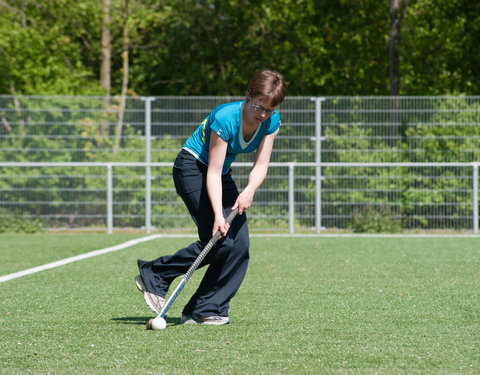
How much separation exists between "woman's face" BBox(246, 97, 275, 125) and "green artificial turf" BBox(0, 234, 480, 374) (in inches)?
47.1

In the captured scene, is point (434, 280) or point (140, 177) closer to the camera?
point (434, 280)

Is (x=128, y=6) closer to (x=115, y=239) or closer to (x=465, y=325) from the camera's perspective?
(x=115, y=239)

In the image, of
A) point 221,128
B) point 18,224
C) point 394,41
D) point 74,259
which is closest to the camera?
point 221,128

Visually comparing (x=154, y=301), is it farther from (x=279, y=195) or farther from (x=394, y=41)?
(x=394, y=41)

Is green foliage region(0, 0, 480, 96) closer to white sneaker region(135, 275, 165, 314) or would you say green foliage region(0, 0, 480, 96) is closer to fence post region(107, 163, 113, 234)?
fence post region(107, 163, 113, 234)

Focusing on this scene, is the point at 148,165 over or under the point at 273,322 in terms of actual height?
over

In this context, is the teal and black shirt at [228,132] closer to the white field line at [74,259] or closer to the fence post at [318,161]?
the white field line at [74,259]

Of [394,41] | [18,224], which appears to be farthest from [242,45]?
[18,224]

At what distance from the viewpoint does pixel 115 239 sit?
14.1 meters

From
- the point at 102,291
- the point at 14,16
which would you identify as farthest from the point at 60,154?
the point at 102,291

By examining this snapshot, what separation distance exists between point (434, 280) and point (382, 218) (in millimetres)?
6949

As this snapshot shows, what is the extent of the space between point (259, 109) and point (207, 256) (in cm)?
99

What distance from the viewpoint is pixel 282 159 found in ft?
51.6

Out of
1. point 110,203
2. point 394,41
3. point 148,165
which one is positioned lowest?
point 110,203
